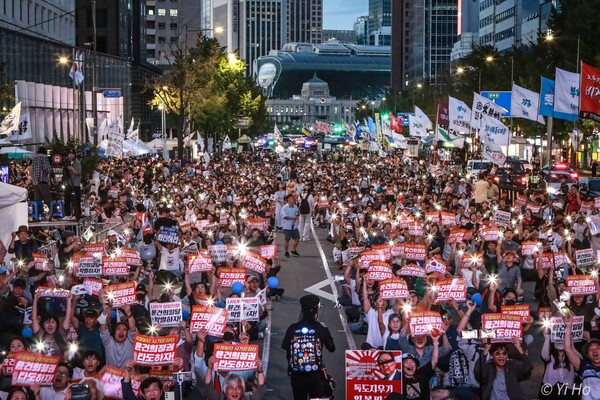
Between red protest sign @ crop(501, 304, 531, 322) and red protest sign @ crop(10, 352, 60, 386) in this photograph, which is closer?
red protest sign @ crop(10, 352, 60, 386)

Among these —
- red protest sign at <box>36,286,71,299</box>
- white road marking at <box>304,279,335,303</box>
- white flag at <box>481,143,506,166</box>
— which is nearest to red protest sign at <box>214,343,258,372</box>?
red protest sign at <box>36,286,71,299</box>

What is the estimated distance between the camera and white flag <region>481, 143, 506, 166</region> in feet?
120

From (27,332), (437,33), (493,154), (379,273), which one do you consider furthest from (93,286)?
(437,33)

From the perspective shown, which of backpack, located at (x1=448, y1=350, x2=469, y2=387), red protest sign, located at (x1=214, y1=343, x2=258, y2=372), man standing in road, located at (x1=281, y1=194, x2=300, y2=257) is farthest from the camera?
man standing in road, located at (x1=281, y1=194, x2=300, y2=257)

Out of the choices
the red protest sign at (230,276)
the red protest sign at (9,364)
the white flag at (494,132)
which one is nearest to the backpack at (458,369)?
the red protest sign at (230,276)

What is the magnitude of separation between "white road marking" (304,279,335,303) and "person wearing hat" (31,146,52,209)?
6.55 metres

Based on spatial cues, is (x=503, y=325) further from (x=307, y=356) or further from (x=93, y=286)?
(x=93, y=286)

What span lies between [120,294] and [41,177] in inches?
467

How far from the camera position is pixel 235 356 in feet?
34.3

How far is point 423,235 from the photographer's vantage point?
74.2 ft

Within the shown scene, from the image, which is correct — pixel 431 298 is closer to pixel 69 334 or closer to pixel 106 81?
pixel 69 334

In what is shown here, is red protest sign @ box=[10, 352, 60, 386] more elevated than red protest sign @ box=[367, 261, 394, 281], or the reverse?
red protest sign @ box=[367, 261, 394, 281]

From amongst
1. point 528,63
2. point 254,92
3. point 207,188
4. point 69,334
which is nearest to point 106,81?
point 528,63

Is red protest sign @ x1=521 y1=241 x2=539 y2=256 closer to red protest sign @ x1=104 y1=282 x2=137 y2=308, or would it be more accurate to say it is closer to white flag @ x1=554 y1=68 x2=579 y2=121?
red protest sign @ x1=104 y1=282 x2=137 y2=308
